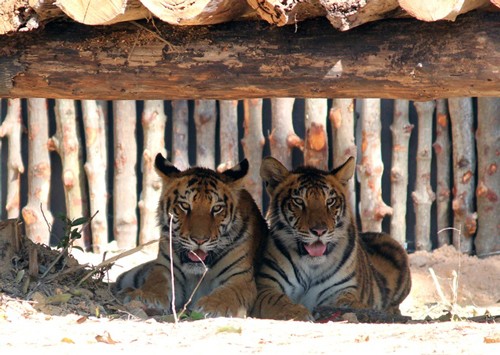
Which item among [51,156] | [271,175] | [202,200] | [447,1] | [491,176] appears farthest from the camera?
[51,156]

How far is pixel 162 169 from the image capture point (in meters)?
6.61

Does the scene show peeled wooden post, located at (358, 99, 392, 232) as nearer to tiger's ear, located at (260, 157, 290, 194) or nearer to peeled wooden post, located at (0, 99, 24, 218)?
tiger's ear, located at (260, 157, 290, 194)

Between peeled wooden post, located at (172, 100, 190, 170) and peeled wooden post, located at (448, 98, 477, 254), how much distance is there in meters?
2.46

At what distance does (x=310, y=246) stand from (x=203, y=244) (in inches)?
31.6

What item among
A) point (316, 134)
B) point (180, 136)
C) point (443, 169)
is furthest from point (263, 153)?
point (443, 169)

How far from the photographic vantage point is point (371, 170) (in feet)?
27.8

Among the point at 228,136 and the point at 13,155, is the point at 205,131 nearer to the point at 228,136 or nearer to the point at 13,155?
the point at 228,136

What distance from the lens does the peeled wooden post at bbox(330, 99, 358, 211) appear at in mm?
8398

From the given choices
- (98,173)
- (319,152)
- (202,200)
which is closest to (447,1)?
(202,200)

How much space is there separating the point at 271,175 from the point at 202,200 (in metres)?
0.76

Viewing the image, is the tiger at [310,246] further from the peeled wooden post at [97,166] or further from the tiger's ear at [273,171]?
the peeled wooden post at [97,166]

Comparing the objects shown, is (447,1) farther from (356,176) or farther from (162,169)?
(356,176)

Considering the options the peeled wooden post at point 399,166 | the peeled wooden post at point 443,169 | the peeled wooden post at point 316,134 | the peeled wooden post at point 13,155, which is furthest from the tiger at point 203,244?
the peeled wooden post at point 13,155

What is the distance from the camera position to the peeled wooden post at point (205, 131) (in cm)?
859
